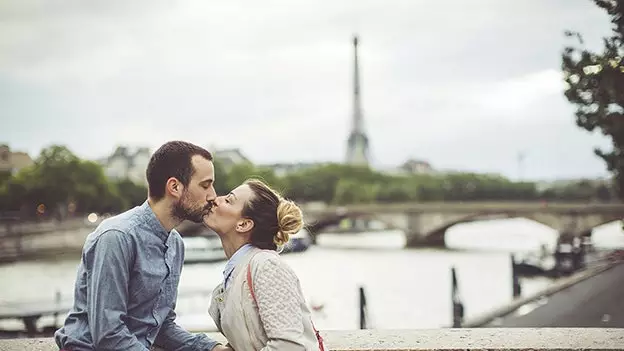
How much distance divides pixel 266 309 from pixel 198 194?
466 mm

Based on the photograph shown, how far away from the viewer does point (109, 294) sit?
205 cm

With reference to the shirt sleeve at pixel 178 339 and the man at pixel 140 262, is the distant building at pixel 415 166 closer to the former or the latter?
the shirt sleeve at pixel 178 339

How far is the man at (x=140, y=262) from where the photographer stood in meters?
2.06

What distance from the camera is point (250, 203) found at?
219 centimetres

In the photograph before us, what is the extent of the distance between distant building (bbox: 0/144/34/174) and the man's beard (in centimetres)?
5643

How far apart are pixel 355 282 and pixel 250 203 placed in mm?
24364

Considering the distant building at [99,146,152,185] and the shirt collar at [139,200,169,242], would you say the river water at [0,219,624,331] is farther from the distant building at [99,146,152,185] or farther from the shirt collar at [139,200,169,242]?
the distant building at [99,146,152,185]

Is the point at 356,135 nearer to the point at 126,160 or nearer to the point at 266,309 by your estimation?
the point at 126,160

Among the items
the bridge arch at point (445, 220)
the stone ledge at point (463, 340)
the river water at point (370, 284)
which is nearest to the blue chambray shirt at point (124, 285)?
the stone ledge at point (463, 340)

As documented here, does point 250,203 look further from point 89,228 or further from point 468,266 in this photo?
point 89,228

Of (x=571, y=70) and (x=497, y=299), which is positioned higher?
(x=571, y=70)

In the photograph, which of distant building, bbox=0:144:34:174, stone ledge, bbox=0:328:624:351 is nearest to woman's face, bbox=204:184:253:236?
stone ledge, bbox=0:328:624:351

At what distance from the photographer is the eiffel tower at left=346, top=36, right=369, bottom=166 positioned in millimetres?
78150

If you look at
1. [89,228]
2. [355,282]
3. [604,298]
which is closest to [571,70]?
[604,298]
